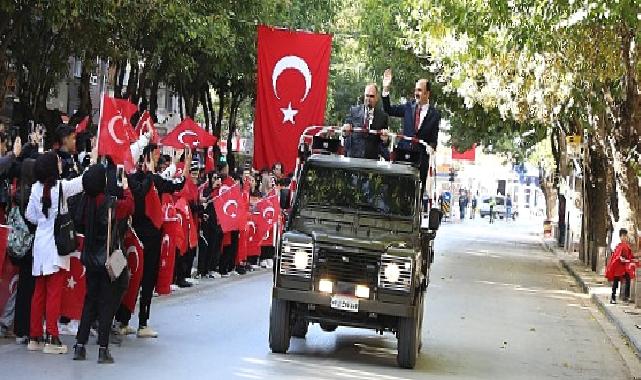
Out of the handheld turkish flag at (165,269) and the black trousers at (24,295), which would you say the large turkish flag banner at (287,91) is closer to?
the handheld turkish flag at (165,269)

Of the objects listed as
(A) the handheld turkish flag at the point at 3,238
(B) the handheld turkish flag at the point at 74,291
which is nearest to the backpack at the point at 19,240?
(A) the handheld turkish flag at the point at 3,238

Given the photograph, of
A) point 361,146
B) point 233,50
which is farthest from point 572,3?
point 233,50

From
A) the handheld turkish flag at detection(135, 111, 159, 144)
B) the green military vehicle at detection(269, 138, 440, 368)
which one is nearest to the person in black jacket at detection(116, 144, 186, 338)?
the handheld turkish flag at detection(135, 111, 159, 144)

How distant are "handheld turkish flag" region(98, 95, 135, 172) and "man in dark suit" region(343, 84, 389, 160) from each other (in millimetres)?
2710

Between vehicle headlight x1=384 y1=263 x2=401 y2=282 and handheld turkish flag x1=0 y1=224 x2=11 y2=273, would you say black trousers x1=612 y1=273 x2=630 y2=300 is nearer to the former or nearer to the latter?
vehicle headlight x1=384 y1=263 x2=401 y2=282

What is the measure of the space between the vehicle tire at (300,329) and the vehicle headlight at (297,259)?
6.00 ft

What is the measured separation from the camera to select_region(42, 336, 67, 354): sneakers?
12555mm

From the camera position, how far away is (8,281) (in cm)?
1343

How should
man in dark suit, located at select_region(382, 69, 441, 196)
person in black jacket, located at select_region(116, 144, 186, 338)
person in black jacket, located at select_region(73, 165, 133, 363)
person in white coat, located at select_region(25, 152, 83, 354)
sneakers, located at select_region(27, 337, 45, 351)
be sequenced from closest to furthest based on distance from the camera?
1. person in black jacket, located at select_region(73, 165, 133, 363)
2. person in white coat, located at select_region(25, 152, 83, 354)
3. sneakers, located at select_region(27, 337, 45, 351)
4. person in black jacket, located at select_region(116, 144, 186, 338)
5. man in dark suit, located at select_region(382, 69, 441, 196)

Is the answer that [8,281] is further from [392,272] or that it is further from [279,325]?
[392,272]

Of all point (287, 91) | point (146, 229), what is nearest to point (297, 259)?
point (146, 229)

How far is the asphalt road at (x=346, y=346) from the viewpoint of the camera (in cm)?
1229

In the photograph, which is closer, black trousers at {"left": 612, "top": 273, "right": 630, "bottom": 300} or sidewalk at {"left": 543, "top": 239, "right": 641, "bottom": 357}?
sidewalk at {"left": 543, "top": 239, "right": 641, "bottom": 357}

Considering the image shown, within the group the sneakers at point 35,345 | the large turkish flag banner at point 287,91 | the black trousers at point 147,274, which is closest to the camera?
the sneakers at point 35,345
